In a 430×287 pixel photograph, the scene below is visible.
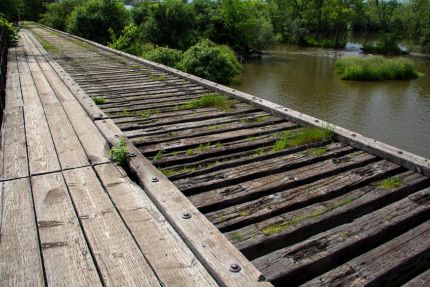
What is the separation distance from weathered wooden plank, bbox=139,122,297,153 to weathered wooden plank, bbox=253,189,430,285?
1.97 metres

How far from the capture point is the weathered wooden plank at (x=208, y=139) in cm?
411

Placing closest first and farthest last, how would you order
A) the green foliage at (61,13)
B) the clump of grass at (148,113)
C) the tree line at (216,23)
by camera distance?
1. the clump of grass at (148,113)
2. the tree line at (216,23)
3. the green foliage at (61,13)

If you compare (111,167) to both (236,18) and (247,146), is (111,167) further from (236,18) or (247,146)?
(236,18)

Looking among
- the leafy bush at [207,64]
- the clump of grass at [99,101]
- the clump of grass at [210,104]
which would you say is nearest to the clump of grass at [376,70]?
the leafy bush at [207,64]

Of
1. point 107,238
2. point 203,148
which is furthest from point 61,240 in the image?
point 203,148

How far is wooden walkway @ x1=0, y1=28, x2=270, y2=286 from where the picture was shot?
6.36 ft

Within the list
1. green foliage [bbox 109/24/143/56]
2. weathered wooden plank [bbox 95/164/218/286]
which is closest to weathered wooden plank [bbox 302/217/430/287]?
weathered wooden plank [bbox 95/164/218/286]

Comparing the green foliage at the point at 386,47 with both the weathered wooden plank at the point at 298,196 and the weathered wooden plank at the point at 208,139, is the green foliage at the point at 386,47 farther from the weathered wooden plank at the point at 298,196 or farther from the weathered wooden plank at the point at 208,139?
the weathered wooden plank at the point at 298,196

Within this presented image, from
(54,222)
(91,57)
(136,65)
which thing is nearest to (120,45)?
(91,57)

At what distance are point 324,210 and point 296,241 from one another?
1.43 feet

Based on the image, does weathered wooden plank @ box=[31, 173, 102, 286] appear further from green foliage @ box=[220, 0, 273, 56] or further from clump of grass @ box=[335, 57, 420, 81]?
green foliage @ box=[220, 0, 273, 56]

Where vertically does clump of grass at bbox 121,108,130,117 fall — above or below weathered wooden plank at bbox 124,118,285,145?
above

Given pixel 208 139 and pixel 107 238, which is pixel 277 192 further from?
pixel 107 238

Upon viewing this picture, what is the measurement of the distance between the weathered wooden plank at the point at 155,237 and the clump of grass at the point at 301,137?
1.91 m
